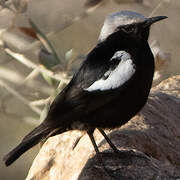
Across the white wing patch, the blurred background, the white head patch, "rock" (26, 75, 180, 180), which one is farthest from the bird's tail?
the blurred background

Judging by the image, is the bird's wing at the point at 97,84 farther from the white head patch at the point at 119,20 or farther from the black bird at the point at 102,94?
the white head patch at the point at 119,20

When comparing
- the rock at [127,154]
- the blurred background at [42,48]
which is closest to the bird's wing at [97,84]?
the rock at [127,154]

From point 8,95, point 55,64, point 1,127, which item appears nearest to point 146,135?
point 55,64

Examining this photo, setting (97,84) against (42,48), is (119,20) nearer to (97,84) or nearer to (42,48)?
(97,84)

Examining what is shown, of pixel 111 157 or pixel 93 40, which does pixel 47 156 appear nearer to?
pixel 111 157

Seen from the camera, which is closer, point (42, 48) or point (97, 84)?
point (97, 84)

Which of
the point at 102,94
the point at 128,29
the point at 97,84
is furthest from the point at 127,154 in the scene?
the point at 128,29

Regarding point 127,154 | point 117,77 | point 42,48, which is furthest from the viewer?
point 42,48
